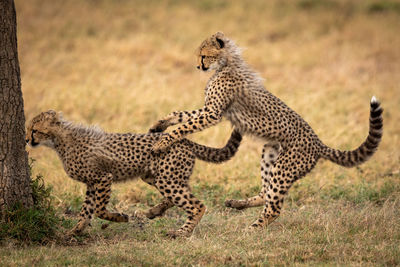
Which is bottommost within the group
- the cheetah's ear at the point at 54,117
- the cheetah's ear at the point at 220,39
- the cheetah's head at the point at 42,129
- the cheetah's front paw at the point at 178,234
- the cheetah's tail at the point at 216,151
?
the cheetah's front paw at the point at 178,234

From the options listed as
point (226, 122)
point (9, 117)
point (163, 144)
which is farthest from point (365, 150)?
point (226, 122)

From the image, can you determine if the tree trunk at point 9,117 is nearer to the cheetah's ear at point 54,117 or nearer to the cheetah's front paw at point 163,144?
the cheetah's ear at point 54,117

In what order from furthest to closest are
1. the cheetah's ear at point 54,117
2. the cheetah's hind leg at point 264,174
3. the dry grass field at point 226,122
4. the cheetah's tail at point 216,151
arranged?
the cheetah's hind leg at point 264,174
the cheetah's tail at point 216,151
the cheetah's ear at point 54,117
the dry grass field at point 226,122

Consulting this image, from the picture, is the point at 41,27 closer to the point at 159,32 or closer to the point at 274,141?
the point at 159,32

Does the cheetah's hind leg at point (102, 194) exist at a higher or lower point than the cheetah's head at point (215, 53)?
lower

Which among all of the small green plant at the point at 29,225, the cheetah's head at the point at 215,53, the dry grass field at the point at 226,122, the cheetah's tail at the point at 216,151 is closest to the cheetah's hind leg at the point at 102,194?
the dry grass field at the point at 226,122

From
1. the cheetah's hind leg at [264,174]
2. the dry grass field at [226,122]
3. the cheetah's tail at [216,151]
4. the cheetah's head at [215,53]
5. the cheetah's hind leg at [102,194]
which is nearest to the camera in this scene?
the dry grass field at [226,122]

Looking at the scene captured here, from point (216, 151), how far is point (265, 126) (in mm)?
492

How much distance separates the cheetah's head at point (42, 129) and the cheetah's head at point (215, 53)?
148 cm

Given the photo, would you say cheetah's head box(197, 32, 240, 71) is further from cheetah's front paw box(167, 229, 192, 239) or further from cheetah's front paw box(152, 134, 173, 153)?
cheetah's front paw box(167, 229, 192, 239)

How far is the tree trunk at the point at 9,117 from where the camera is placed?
462 cm

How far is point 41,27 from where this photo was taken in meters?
13.3

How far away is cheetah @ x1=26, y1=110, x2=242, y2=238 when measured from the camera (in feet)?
16.2

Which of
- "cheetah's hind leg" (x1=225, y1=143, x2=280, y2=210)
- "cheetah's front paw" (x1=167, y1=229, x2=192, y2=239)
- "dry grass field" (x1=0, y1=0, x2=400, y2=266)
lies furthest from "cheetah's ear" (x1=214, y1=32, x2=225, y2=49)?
"cheetah's front paw" (x1=167, y1=229, x2=192, y2=239)
